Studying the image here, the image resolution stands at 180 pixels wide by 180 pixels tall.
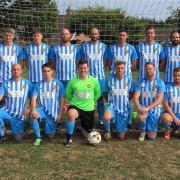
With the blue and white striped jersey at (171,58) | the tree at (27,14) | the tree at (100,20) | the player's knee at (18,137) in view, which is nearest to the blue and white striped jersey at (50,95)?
the player's knee at (18,137)

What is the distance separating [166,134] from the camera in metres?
5.20

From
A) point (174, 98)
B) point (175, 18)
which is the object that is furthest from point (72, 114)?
point (175, 18)

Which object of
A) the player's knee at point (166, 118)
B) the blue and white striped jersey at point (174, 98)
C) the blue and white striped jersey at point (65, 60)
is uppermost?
the blue and white striped jersey at point (65, 60)

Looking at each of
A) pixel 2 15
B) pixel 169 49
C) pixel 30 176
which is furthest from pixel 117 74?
pixel 2 15

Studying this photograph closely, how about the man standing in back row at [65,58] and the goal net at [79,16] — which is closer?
the man standing in back row at [65,58]

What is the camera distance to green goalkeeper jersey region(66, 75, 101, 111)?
16.7 ft

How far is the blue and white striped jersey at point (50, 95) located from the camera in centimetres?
516

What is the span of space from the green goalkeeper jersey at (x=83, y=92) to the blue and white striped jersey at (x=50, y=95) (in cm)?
16

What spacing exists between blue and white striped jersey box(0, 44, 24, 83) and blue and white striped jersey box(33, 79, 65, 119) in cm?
80

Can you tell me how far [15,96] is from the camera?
5.14 meters

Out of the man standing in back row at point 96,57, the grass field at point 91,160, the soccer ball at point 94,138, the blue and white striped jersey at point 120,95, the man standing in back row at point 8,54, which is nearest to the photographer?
the grass field at point 91,160

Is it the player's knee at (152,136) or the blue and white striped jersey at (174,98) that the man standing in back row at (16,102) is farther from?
the blue and white striped jersey at (174,98)

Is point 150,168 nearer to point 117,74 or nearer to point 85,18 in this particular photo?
point 117,74

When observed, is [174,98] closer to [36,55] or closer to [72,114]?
[72,114]
